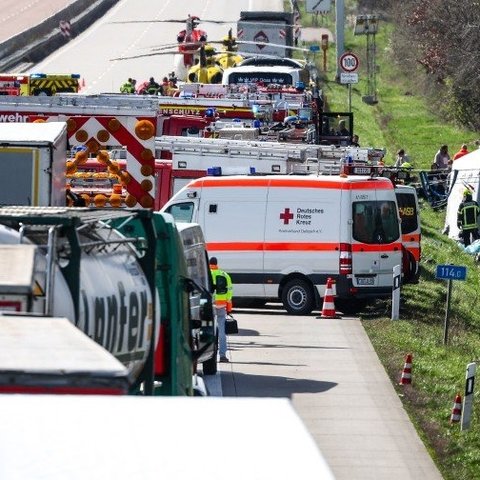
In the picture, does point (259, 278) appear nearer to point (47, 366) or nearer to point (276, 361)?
point (276, 361)

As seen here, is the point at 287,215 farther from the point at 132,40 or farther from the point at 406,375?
the point at 132,40

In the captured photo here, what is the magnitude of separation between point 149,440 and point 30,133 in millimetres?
9796

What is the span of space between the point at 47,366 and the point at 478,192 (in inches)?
1171

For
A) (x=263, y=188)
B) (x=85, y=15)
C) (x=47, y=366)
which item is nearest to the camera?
(x=47, y=366)

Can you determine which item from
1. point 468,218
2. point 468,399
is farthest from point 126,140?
point 468,218

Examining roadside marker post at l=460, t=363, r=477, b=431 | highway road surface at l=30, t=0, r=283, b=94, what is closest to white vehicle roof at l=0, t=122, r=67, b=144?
roadside marker post at l=460, t=363, r=477, b=431

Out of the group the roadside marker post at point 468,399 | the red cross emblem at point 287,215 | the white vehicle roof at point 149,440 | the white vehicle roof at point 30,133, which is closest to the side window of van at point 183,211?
the red cross emblem at point 287,215

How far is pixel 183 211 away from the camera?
25.0 meters

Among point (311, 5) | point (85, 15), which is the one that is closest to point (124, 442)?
point (311, 5)

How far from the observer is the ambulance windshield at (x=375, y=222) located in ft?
81.7

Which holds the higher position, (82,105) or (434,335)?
(82,105)

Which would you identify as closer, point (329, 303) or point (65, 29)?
point (329, 303)

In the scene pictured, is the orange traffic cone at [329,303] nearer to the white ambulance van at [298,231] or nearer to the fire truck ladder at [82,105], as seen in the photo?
the white ambulance van at [298,231]

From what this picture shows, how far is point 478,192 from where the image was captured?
33.7m
